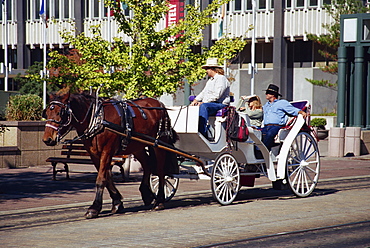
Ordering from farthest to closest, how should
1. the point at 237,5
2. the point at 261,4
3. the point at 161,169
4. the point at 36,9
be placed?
the point at 36,9, the point at 237,5, the point at 261,4, the point at 161,169

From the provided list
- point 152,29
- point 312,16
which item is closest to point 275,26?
point 312,16

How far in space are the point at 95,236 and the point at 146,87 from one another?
10242 mm

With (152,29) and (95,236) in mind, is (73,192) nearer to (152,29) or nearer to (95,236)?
(95,236)

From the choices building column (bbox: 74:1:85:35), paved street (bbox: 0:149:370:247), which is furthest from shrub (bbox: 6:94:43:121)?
building column (bbox: 74:1:85:35)

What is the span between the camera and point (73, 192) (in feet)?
44.6

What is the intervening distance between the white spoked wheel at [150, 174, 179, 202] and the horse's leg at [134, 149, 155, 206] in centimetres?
52

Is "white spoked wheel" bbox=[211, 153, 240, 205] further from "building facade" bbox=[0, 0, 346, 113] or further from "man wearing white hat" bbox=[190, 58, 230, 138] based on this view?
"building facade" bbox=[0, 0, 346, 113]

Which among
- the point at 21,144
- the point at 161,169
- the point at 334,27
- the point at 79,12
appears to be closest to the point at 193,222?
the point at 161,169

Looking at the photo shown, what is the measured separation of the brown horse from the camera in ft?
33.4

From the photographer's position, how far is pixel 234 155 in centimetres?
1220

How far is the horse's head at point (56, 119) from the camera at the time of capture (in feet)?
32.9

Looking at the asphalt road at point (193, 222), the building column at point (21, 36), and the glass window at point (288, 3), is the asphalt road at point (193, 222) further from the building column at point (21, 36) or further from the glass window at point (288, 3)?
the building column at point (21, 36)

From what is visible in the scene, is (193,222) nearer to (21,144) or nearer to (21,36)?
(21,144)

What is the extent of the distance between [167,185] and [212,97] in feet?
6.41
